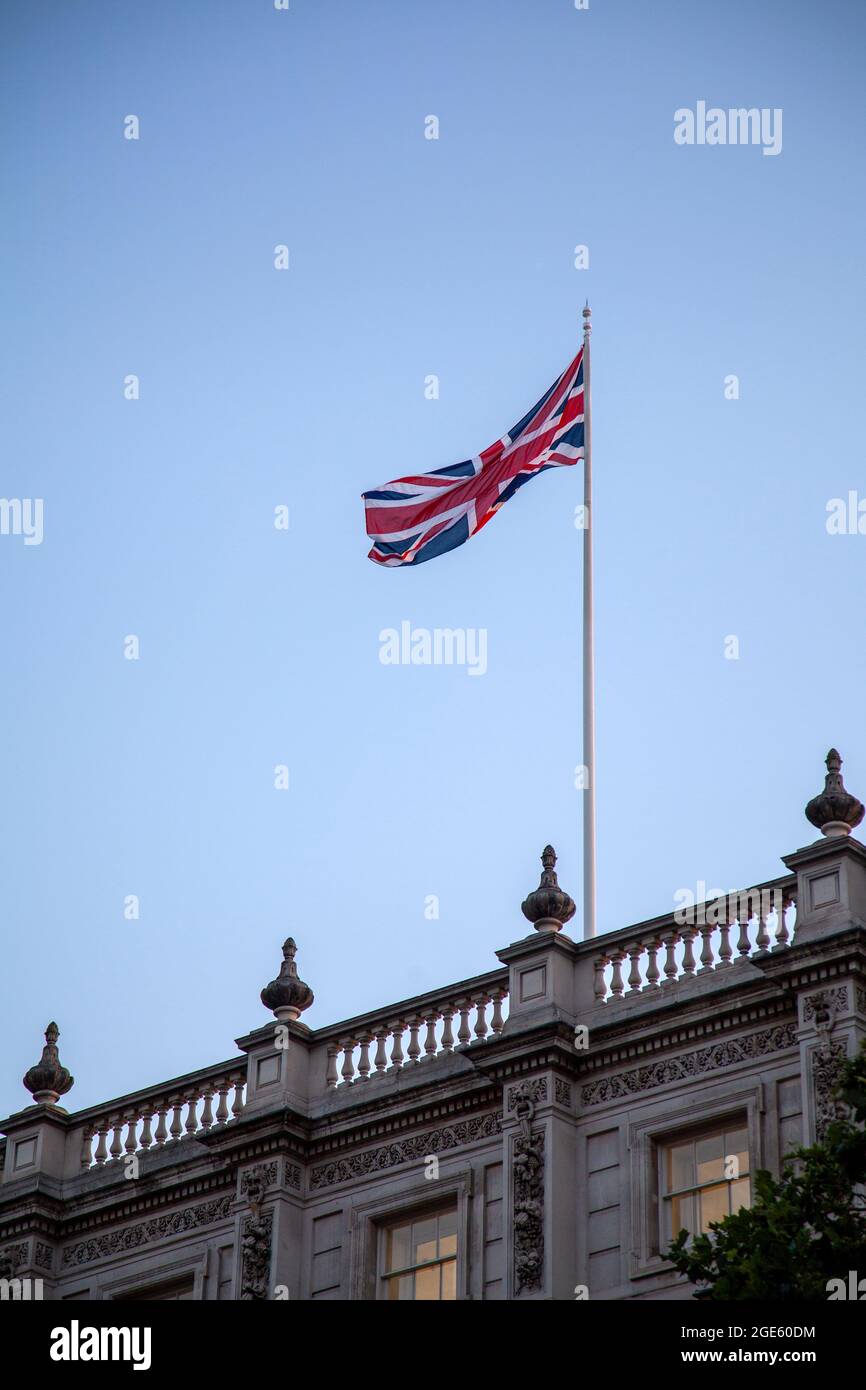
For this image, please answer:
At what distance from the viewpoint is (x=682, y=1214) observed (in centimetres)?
2834

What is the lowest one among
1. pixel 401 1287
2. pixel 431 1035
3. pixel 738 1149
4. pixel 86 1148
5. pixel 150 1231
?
pixel 401 1287

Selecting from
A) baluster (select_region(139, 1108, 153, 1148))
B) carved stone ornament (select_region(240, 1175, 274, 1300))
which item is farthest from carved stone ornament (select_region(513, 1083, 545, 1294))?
baluster (select_region(139, 1108, 153, 1148))

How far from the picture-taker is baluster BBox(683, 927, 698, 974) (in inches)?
1163

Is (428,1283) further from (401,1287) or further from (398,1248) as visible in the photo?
(398,1248)

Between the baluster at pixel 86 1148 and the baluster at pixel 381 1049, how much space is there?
16.3 ft

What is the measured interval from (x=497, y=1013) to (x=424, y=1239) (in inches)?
116

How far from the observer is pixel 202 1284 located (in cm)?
3177

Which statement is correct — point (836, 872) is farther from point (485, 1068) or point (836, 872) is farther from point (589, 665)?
point (589, 665)

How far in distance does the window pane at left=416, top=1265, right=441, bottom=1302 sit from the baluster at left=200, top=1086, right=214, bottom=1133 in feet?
13.6

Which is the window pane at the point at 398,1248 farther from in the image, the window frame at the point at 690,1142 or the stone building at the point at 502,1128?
the window frame at the point at 690,1142

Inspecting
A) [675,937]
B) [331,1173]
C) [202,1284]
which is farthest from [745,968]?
[202,1284]

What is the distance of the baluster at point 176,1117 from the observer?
1309 inches

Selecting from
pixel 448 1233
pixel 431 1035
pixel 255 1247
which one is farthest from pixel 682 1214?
pixel 255 1247
